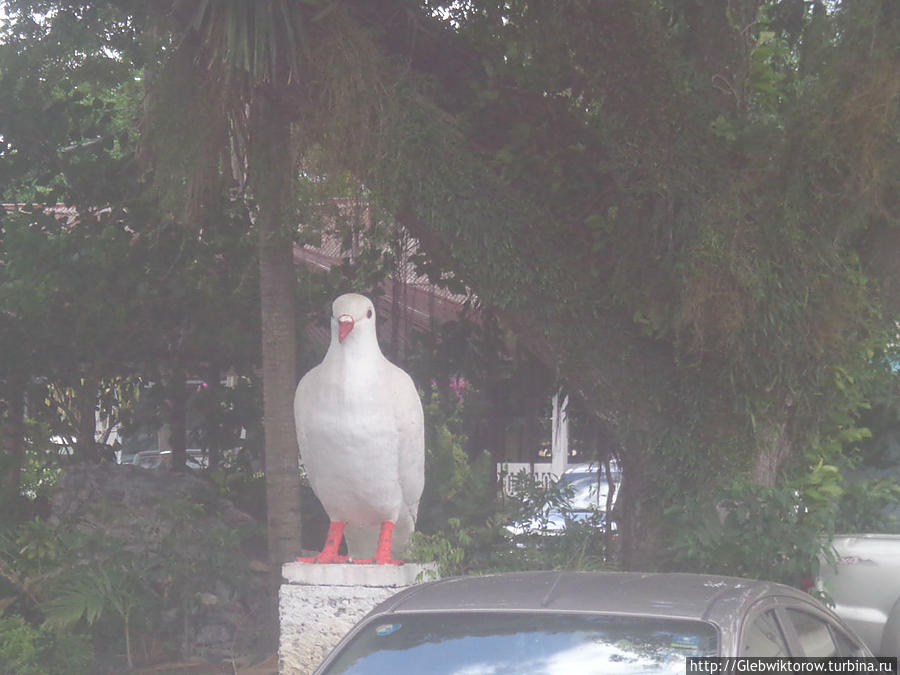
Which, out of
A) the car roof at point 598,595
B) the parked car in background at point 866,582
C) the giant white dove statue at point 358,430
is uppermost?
the giant white dove statue at point 358,430

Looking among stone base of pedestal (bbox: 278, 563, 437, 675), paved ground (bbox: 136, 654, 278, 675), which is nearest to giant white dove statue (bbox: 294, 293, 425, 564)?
stone base of pedestal (bbox: 278, 563, 437, 675)

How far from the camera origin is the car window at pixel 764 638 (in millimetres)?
2936

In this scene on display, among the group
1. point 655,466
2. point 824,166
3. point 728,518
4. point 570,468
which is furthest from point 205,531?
point 570,468

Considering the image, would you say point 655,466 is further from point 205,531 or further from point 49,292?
point 49,292

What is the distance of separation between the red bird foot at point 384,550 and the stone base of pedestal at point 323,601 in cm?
6

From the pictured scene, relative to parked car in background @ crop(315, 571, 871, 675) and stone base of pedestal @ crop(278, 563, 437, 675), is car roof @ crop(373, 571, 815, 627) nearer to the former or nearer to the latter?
parked car in background @ crop(315, 571, 871, 675)

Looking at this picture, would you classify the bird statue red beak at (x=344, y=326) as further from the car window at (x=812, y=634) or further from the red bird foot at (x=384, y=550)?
the car window at (x=812, y=634)

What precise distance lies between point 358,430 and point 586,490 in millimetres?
8469

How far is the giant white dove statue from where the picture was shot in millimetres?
5629

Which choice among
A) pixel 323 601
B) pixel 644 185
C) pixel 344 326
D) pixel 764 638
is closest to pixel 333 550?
pixel 323 601

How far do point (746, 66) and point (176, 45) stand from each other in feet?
12.6

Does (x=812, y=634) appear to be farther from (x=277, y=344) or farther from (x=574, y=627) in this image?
(x=277, y=344)

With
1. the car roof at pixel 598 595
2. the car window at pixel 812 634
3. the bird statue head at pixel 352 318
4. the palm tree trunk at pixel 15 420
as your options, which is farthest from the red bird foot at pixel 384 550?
the palm tree trunk at pixel 15 420

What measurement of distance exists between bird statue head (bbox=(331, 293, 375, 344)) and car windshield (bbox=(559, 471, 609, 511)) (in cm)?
229
